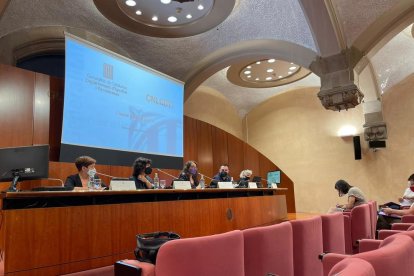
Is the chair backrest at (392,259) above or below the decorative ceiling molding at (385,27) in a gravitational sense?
below

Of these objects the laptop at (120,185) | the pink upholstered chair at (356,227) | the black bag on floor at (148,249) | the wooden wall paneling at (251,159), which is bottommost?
the pink upholstered chair at (356,227)

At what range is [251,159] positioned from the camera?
8438mm

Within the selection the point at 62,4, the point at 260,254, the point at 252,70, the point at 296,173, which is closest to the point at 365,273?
the point at 260,254

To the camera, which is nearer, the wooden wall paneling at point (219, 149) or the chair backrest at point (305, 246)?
the chair backrest at point (305, 246)

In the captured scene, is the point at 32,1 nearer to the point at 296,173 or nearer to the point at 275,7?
the point at 275,7

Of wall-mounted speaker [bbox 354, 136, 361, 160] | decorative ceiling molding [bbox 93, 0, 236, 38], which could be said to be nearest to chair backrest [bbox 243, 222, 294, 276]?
decorative ceiling molding [bbox 93, 0, 236, 38]

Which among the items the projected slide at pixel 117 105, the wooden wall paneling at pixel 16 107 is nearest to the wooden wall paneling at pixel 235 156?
the projected slide at pixel 117 105

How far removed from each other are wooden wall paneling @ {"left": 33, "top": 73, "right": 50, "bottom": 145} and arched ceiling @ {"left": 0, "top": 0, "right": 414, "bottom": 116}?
1.00 metres

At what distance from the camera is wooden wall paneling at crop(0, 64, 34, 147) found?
4.33 metres

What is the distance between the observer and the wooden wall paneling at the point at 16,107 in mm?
4328

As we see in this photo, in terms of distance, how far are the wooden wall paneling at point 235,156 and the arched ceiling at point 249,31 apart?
5.85 feet

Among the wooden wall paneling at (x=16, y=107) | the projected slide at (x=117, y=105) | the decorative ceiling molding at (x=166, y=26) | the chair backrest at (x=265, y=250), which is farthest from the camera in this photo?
the decorative ceiling molding at (x=166, y=26)

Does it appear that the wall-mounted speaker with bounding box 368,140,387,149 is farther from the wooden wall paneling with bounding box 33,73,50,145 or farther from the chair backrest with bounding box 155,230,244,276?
the chair backrest with bounding box 155,230,244,276

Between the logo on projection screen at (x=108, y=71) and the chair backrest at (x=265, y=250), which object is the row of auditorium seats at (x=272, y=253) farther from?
the logo on projection screen at (x=108, y=71)
